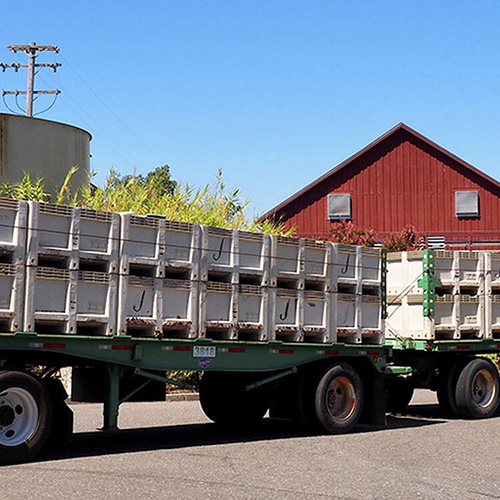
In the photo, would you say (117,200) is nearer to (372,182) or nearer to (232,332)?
(232,332)

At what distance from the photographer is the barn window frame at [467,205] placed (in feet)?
118

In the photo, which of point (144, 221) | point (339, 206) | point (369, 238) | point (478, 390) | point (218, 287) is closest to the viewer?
point (144, 221)

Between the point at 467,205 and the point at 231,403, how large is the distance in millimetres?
24160

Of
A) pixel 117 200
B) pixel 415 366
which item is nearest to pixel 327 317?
pixel 415 366

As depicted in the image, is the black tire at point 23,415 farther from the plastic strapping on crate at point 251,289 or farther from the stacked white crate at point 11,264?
the plastic strapping on crate at point 251,289

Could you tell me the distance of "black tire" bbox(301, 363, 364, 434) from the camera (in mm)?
12969

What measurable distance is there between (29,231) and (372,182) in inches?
1090

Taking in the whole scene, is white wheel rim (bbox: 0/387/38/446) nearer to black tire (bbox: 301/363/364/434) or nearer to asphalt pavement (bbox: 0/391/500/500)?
asphalt pavement (bbox: 0/391/500/500)

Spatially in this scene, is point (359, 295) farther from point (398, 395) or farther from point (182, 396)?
point (182, 396)

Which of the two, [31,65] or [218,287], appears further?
[31,65]

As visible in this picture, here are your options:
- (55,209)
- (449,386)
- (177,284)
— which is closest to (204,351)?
(177,284)

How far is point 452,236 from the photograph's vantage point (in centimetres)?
3566

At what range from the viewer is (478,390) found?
15.6 meters

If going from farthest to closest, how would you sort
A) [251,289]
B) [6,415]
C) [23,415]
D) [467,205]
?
[467,205] < [251,289] < [23,415] < [6,415]
